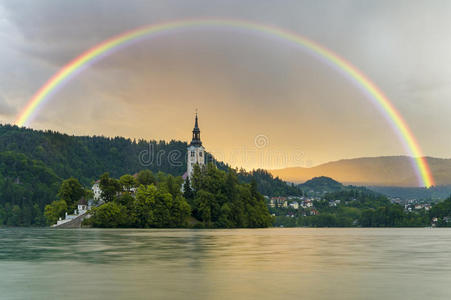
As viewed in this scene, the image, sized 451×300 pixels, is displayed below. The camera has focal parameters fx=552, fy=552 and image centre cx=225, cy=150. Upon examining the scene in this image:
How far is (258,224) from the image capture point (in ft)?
539

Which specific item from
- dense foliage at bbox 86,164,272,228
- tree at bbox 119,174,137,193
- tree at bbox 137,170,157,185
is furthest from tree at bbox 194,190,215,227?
tree at bbox 137,170,157,185

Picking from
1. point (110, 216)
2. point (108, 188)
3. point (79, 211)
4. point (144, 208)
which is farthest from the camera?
point (79, 211)

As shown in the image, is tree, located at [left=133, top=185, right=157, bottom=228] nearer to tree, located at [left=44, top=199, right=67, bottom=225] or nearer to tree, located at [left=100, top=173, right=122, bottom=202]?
tree, located at [left=100, top=173, right=122, bottom=202]

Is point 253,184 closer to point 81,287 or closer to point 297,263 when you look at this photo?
point 297,263

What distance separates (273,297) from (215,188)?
132565 mm

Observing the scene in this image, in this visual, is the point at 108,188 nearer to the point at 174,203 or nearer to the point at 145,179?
the point at 174,203

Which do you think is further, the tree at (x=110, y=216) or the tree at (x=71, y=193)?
the tree at (x=71, y=193)

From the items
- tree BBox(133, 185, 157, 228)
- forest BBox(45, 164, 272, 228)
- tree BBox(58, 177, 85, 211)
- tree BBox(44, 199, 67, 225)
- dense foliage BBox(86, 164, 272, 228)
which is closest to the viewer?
dense foliage BBox(86, 164, 272, 228)

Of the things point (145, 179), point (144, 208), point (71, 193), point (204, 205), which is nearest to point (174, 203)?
point (144, 208)

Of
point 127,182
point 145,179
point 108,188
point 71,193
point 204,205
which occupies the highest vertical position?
point 145,179

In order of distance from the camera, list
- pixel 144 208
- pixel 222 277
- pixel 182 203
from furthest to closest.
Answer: pixel 182 203, pixel 144 208, pixel 222 277

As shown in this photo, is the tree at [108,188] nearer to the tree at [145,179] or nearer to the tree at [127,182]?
the tree at [127,182]

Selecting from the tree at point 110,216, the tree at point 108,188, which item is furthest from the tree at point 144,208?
the tree at point 108,188

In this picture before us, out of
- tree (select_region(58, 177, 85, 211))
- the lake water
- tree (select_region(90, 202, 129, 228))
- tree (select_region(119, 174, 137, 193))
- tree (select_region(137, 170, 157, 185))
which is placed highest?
tree (select_region(137, 170, 157, 185))
